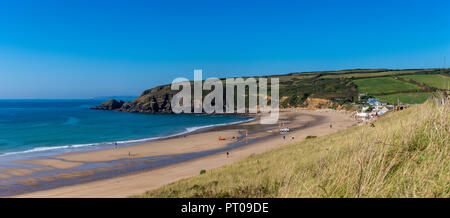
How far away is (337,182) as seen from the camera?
10.6 ft

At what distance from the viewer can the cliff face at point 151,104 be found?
11344cm

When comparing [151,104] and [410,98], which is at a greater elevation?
[410,98]

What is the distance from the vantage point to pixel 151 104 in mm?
114000

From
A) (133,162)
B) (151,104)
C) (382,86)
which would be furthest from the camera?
(151,104)

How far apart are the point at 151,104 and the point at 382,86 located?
96.2 meters

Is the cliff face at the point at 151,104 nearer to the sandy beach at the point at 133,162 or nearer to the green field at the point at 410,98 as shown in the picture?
the sandy beach at the point at 133,162

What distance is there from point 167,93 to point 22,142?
8487cm

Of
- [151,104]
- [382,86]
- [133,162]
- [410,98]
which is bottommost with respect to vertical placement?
[133,162]

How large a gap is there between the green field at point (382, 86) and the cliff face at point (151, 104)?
82058 mm

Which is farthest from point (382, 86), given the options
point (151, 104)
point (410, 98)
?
point (151, 104)

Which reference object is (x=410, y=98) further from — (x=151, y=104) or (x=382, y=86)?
(x=151, y=104)

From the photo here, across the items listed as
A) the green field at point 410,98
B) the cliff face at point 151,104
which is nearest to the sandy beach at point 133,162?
the green field at point 410,98

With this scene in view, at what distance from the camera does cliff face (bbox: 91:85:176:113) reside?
372ft
